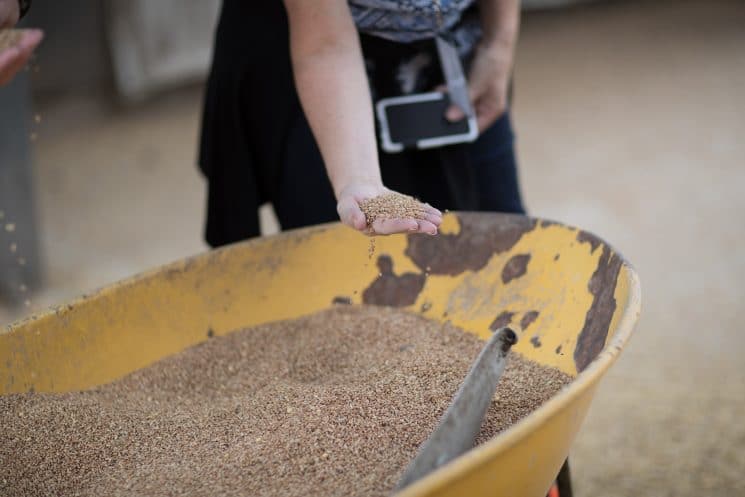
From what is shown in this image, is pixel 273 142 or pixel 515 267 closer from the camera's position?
pixel 515 267

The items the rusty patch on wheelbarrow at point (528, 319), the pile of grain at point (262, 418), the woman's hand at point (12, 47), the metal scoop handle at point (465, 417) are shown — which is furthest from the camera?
the woman's hand at point (12, 47)

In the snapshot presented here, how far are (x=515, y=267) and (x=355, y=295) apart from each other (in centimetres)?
28

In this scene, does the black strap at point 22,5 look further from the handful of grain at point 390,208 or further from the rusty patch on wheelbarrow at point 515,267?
the rusty patch on wheelbarrow at point 515,267

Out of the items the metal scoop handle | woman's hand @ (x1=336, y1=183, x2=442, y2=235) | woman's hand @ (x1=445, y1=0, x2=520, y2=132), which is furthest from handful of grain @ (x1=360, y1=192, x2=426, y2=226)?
woman's hand @ (x1=445, y1=0, x2=520, y2=132)

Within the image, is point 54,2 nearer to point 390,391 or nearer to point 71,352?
point 71,352

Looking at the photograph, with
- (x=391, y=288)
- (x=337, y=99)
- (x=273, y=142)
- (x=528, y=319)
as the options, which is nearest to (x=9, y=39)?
(x=273, y=142)

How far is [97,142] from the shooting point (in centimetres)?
487

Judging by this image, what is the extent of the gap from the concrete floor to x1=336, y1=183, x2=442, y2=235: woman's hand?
987 millimetres

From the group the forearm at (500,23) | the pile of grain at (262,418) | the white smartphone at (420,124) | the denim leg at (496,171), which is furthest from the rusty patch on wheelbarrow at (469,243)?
the forearm at (500,23)

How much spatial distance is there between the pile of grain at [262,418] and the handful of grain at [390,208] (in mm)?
220

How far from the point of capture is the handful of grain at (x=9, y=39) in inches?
67.6

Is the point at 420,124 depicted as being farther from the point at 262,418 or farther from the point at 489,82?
the point at 262,418

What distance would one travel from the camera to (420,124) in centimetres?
167

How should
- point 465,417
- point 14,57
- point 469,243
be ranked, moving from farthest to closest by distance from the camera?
1. point 14,57
2. point 469,243
3. point 465,417
